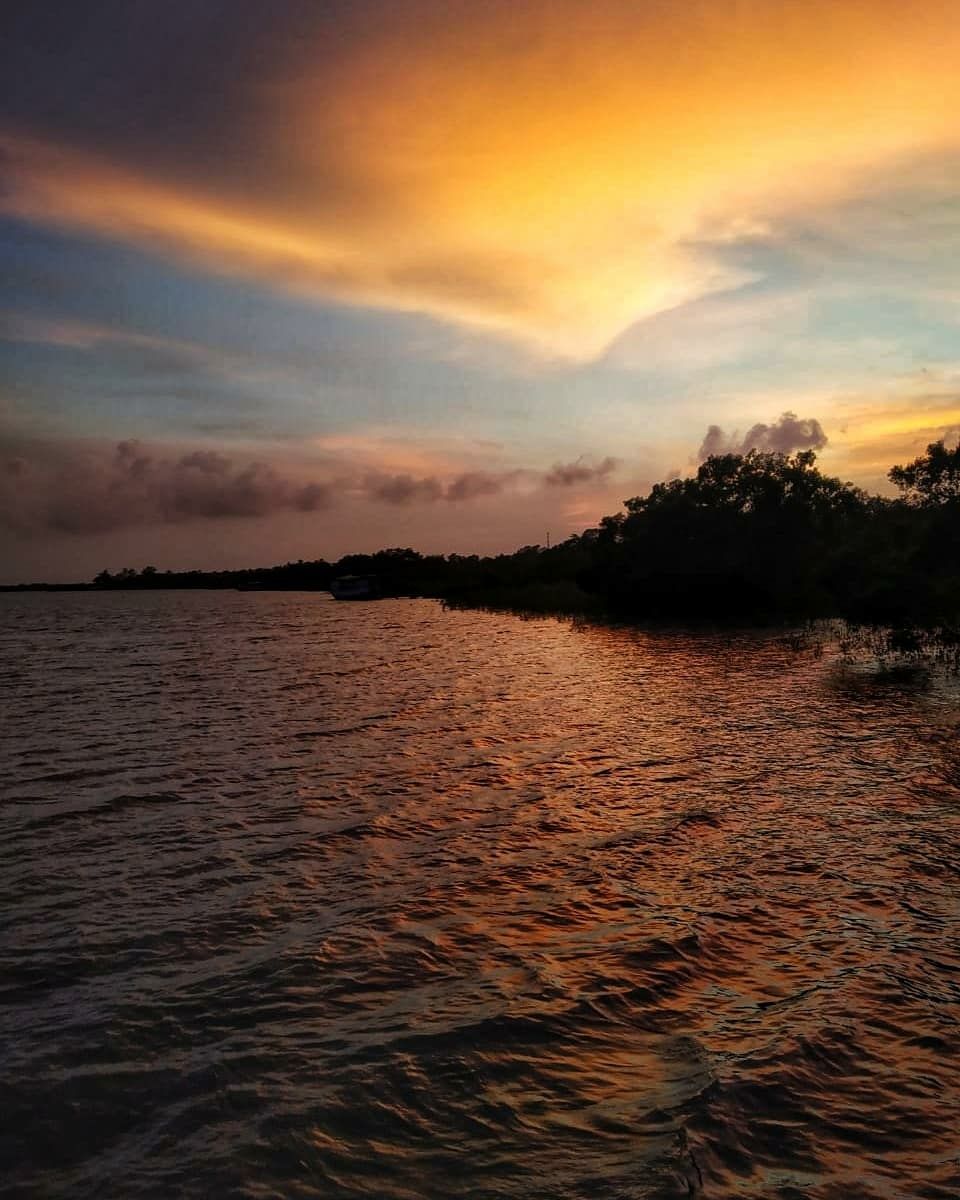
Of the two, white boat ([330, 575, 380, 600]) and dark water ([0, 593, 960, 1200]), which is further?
white boat ([330, 575, 380, 600])

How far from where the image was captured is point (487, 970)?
32.4 ft

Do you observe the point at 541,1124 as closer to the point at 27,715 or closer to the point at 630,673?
the point at 27,715

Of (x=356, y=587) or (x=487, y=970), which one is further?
(x=356, y=587)

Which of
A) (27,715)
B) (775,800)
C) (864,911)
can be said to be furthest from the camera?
(27,715)

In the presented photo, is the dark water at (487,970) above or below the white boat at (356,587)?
below

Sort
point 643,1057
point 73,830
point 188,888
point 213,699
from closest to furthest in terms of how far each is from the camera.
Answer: point 643,1057 < point 188,888 < point 73,830 < point 213,699

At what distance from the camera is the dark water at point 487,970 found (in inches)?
261

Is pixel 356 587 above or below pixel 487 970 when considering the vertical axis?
above

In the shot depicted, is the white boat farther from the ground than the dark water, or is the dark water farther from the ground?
the white boat

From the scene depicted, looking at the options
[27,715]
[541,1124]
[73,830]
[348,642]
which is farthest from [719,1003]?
[348,642]

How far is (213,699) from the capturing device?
37.4 m

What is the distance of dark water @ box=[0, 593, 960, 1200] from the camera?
6.62 metres

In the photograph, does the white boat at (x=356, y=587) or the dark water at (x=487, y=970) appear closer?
the dark water at (x=487, y=970)

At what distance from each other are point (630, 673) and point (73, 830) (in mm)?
30231
